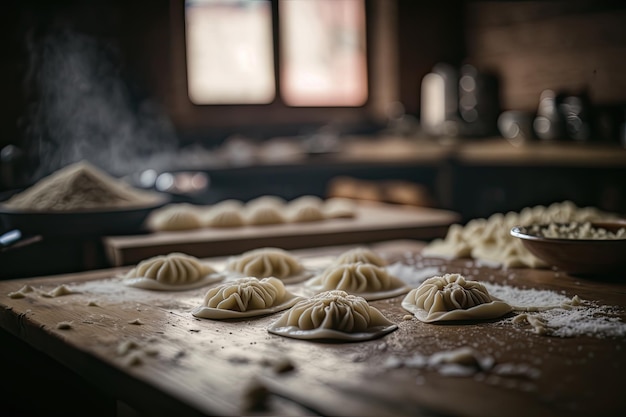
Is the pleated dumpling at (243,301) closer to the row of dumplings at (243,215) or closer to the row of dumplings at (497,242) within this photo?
the row of dumplings at (497,242)

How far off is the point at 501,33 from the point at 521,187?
241 centimetres

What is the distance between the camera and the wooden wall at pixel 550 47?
6.04 m

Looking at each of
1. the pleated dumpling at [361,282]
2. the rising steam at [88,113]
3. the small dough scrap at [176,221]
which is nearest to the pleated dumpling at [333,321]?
the pleated dumpling at [361,282]

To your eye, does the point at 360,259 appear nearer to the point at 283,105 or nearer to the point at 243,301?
the point at 243,301

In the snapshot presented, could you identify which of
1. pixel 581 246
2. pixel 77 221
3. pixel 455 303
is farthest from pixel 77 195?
pixel 581 246

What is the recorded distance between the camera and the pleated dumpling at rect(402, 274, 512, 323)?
1.54 m

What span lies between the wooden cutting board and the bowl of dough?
1.11 m

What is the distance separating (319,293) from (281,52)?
5.94 meters

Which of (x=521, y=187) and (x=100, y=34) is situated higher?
(x=100, y=34)

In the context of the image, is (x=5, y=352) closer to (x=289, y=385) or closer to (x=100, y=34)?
(x=289, y=385)

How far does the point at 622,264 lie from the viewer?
1872mm

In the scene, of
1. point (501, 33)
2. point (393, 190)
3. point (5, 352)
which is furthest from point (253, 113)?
point (5, 352)

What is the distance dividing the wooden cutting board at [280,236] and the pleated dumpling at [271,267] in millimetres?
644

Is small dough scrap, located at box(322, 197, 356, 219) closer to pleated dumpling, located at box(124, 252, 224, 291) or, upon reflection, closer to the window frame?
pleated dumpling, located at box(124, 252, 224, 291)
